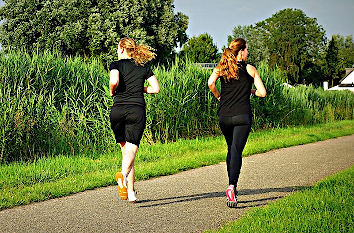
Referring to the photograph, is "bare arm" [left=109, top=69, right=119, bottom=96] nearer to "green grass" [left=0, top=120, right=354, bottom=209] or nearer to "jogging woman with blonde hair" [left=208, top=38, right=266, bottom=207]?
"jogging woman with blonde hair" [left=208, top=38, right=266, bottom=207]

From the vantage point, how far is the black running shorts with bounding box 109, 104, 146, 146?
17.6 feet

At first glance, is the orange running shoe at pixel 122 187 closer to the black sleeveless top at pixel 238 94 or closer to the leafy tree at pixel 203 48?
the black sleeveless top at pixel 238 94

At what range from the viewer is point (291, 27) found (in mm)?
71562

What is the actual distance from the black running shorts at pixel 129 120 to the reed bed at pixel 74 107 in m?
3.99

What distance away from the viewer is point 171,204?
222 inches

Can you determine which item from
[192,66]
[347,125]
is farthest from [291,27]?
[192,66]

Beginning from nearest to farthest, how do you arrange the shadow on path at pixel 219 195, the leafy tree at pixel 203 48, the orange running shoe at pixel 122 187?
1. the orange running shoe at pixel 122 187
2. the shadow on path at pixel 219 195
3. the leafy tree at pixel 203 48

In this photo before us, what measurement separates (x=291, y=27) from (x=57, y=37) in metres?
46.5

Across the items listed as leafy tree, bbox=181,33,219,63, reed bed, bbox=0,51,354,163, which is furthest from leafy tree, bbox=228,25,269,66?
reed bed, bbox=0,51,354,163

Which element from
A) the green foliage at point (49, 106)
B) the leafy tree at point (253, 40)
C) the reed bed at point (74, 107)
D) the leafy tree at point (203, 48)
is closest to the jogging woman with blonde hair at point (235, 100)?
the reed bed at point (74, 107)

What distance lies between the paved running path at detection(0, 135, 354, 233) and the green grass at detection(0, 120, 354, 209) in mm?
271

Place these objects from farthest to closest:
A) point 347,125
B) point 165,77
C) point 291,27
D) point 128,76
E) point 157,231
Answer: point 291,27 < point 347,125 < point 165,77 < point 128,76 < point 157,231

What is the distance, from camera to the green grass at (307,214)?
436 centimetres

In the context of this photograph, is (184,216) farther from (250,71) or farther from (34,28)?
(34,28)
